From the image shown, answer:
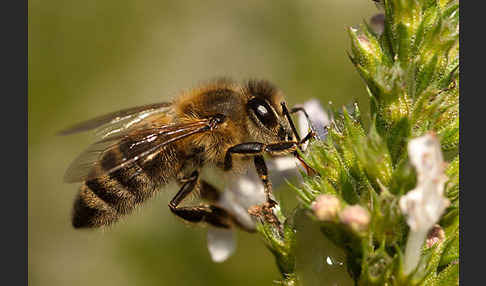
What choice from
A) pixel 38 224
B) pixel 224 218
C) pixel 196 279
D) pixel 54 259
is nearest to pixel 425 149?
pixel 224 218

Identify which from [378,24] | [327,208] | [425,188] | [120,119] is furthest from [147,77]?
[425,188]

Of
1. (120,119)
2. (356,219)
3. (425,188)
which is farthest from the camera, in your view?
(120,119)

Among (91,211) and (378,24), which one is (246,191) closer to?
(91,211)

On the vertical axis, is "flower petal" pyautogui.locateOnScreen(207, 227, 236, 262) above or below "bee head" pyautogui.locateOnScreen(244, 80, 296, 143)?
below

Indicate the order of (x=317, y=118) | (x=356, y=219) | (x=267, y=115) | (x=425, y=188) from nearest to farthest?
(x=425, y=188) → (x=356, y=219) → (x=317, y=118) → (x=267, y=115)

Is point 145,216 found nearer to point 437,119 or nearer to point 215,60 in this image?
point 215,60

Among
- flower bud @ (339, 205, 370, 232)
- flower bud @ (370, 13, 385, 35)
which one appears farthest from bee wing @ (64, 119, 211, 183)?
flower bud @ (339, 205, 370, 232)

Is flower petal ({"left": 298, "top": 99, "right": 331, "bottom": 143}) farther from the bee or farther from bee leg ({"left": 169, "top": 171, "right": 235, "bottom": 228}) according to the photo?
bee leg ({"left": 169, "top": 171, "right": 235, "bottom": 228})
